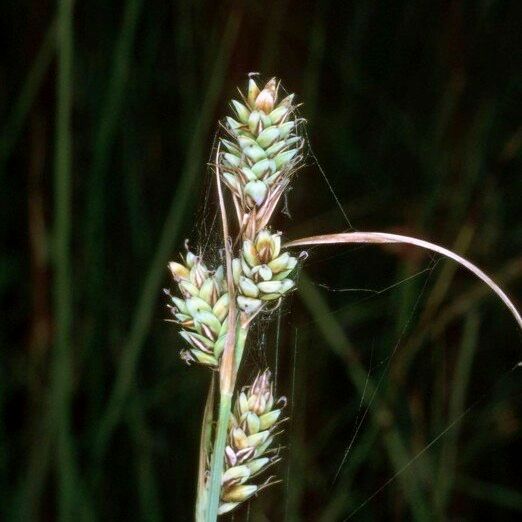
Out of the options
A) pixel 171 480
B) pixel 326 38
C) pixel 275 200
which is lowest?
pixel 171 480

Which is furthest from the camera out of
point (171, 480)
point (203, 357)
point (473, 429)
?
point (473, 429)

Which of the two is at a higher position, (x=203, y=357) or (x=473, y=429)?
(x=203, y=357)

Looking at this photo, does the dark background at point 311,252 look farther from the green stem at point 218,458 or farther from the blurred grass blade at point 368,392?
the green stem at point 218,458

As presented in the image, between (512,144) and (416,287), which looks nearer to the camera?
(416,287)

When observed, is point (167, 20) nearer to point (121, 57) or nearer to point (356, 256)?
point (121, 57)

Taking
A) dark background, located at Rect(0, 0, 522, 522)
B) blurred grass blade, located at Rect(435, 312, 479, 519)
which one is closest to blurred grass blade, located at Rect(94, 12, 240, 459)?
dark background, located at Rect(0, 0, 522, 522)

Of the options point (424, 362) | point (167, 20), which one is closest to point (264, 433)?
point (424, 362)

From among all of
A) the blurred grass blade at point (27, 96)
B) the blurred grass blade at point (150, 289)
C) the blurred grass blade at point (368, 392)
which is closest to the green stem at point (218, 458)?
the blurred grass blade at point (150, 289)
